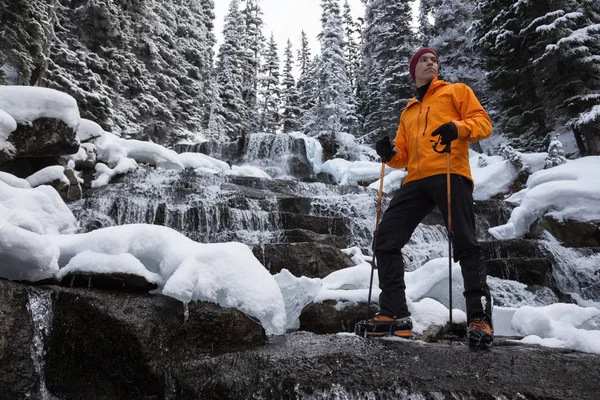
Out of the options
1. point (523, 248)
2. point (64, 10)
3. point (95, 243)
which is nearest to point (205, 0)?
point (64, 10)

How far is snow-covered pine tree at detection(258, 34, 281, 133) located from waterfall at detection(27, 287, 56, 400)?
39.5 metres

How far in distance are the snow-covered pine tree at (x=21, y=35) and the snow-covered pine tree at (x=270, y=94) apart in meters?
27.8

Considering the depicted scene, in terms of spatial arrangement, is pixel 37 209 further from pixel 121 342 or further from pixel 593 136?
pixel 593 136

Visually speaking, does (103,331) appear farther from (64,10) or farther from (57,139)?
(64,10)

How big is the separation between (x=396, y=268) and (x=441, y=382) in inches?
44.6

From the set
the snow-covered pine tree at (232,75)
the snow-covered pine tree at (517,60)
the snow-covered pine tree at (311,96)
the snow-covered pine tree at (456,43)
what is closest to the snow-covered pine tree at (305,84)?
the snow-covered pine tree at (311,96)

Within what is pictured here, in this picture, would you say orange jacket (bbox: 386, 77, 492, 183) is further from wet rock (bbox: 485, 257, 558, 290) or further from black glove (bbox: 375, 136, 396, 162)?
wet rock (bbox: 485, 257, 558, 290)

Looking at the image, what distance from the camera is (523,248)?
8617 millimetres

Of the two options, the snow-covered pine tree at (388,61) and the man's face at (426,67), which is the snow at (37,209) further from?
the snow-covered pine tree at (388,61)

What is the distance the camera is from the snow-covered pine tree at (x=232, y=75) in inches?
1480

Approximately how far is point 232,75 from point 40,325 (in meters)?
38.3

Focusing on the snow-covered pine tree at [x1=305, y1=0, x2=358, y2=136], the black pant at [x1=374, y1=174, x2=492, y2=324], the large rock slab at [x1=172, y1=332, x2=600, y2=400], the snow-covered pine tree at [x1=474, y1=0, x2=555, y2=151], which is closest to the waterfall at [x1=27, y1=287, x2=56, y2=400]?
the large rock slab at [x1=172, y1=332, x2=600, y2=400]

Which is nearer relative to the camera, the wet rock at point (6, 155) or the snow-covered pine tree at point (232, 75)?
the wet rock at point (6, 155)

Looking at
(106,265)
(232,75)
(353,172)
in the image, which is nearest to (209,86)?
(232,75)
